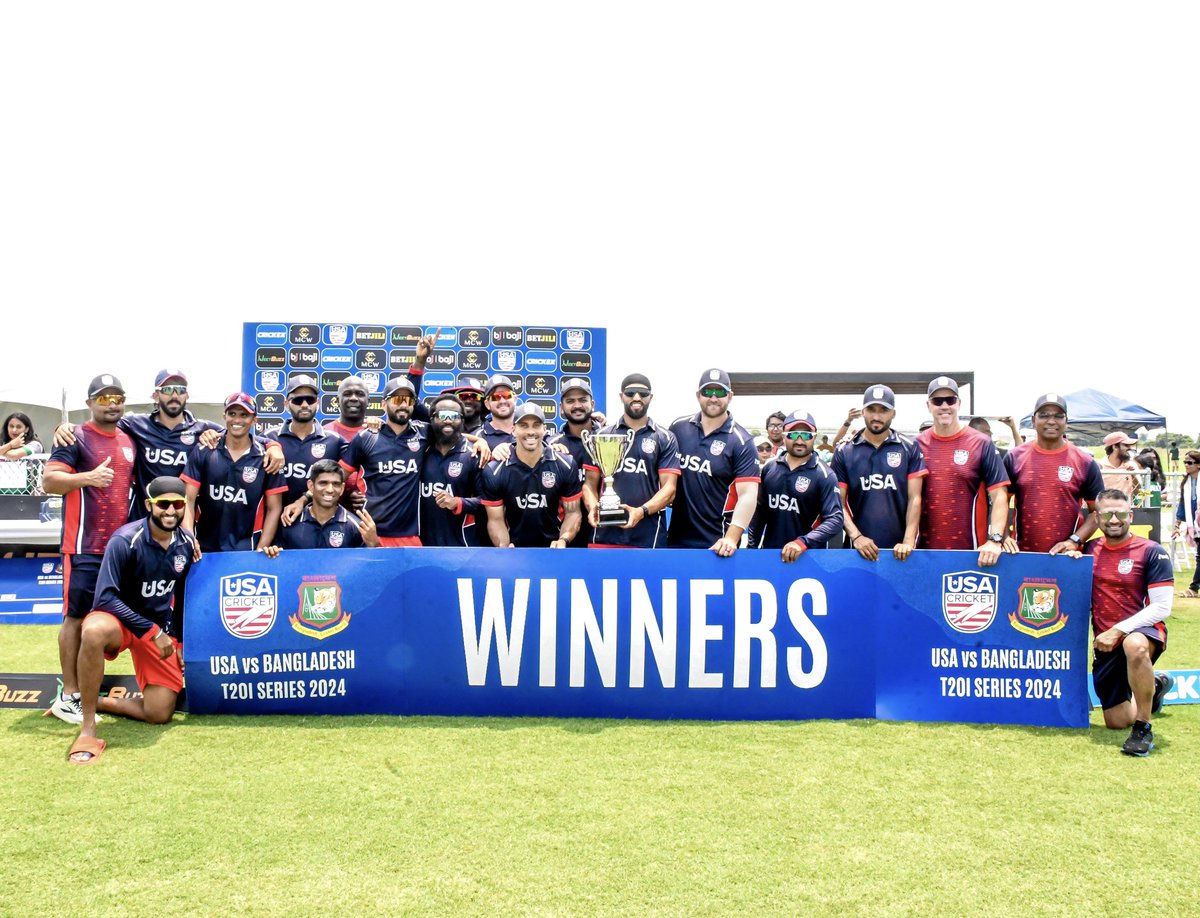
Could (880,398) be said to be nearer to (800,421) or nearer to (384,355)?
(800,421)

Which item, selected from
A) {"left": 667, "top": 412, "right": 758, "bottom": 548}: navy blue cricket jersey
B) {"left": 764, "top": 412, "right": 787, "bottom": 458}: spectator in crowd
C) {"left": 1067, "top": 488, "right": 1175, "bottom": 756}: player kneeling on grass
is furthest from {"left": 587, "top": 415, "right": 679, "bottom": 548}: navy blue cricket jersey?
{"left": 764, "top": 412, "right": 787, "bottom": 458}: spectator in crowd

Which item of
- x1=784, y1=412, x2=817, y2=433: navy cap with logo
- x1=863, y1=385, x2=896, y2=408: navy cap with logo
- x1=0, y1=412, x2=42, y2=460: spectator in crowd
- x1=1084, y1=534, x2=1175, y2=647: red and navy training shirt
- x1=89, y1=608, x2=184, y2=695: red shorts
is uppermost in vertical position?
x1=863, y1=385, x2=896, y2=408: navy cap with logo

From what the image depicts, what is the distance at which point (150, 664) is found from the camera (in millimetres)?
6082

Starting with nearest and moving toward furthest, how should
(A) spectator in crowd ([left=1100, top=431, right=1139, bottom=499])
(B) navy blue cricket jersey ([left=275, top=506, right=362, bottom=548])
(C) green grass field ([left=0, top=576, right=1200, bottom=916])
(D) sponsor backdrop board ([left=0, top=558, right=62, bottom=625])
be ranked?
1. (C) green grass field ([left=0, top=576, right=1200, bottom=916])
2. (B) navy blue cricket jersey ([left=275, top=506, right=362, bottom=548])
3. (D) sponsor backdrop board ([left=0, top=558, right=62, bottom=625])
4. (A) spectator in crowd ([left=1100, top=431, right=1139, bottom=499])

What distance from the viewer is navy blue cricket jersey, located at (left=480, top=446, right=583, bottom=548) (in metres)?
7.02

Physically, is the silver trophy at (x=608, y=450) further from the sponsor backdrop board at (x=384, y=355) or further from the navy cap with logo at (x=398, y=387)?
the sponsor backdrop board at (x=384, y=355)

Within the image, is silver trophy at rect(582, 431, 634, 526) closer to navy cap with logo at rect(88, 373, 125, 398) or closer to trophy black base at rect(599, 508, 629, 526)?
trophy black base at rect(599, 508, 629, 526)

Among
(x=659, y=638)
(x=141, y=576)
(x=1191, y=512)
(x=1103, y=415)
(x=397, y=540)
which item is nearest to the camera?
(x=141, y=576)

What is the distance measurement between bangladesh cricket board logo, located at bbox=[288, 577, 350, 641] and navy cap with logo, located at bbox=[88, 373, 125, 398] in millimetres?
2098

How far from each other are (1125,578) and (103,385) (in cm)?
724

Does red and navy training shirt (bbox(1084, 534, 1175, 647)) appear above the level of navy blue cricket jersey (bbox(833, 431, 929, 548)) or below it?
below

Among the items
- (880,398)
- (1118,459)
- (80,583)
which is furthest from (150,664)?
(1118,459)

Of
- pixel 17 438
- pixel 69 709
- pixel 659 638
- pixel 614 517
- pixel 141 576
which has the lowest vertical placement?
pixel 69 709

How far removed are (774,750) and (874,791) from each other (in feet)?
2.64
